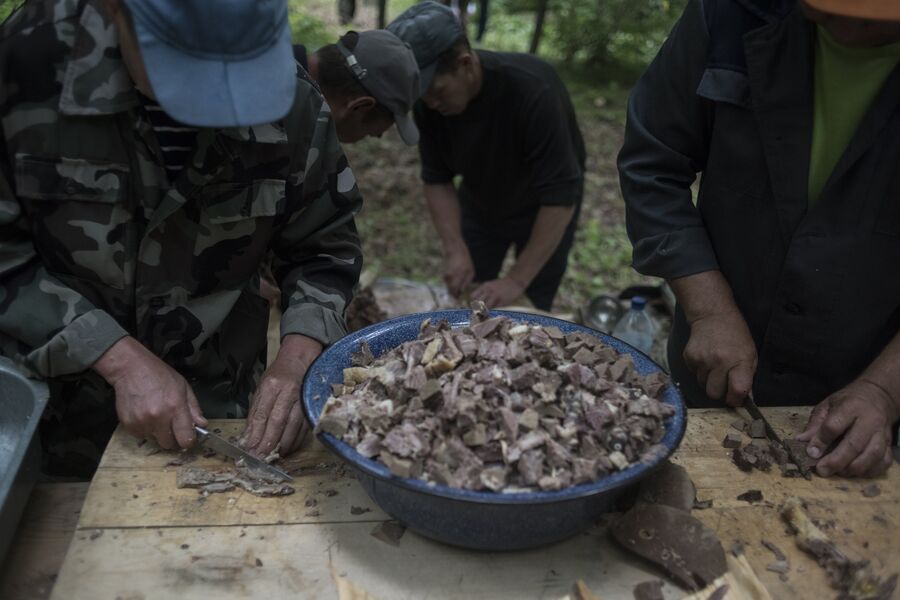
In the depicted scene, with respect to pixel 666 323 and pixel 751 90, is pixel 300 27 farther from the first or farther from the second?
pixel 751 90

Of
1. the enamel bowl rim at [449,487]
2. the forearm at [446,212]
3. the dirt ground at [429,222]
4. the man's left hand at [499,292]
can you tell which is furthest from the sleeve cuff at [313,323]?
the dirt ground at [429,222]

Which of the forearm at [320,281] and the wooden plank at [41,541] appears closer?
the wooden plank at [41,541]

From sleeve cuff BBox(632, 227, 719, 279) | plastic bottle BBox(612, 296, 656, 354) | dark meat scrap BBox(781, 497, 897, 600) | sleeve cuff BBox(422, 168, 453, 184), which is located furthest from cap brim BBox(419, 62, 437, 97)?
dark meat scrap BBox(781, 497, 897, 600)

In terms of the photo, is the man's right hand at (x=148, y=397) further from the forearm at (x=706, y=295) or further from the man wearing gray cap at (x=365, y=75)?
the man wearing gray cap at (x=365, y=75)

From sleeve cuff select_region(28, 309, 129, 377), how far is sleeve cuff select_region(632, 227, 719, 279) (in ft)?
4.73

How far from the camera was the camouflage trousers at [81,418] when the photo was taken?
6.91 ft

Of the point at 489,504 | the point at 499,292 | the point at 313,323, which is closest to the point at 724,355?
the point at 489,504

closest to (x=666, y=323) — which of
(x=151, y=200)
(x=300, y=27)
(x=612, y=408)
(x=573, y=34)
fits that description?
(x=612, y=408)

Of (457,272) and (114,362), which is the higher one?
(114,362)

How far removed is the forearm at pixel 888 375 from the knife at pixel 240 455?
1.47 m

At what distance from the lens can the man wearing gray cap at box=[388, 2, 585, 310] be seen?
351 centimetres

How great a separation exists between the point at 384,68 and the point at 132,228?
1422 mm

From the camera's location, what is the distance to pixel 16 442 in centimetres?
169

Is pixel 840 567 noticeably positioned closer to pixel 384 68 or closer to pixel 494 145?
pixel 384 68
